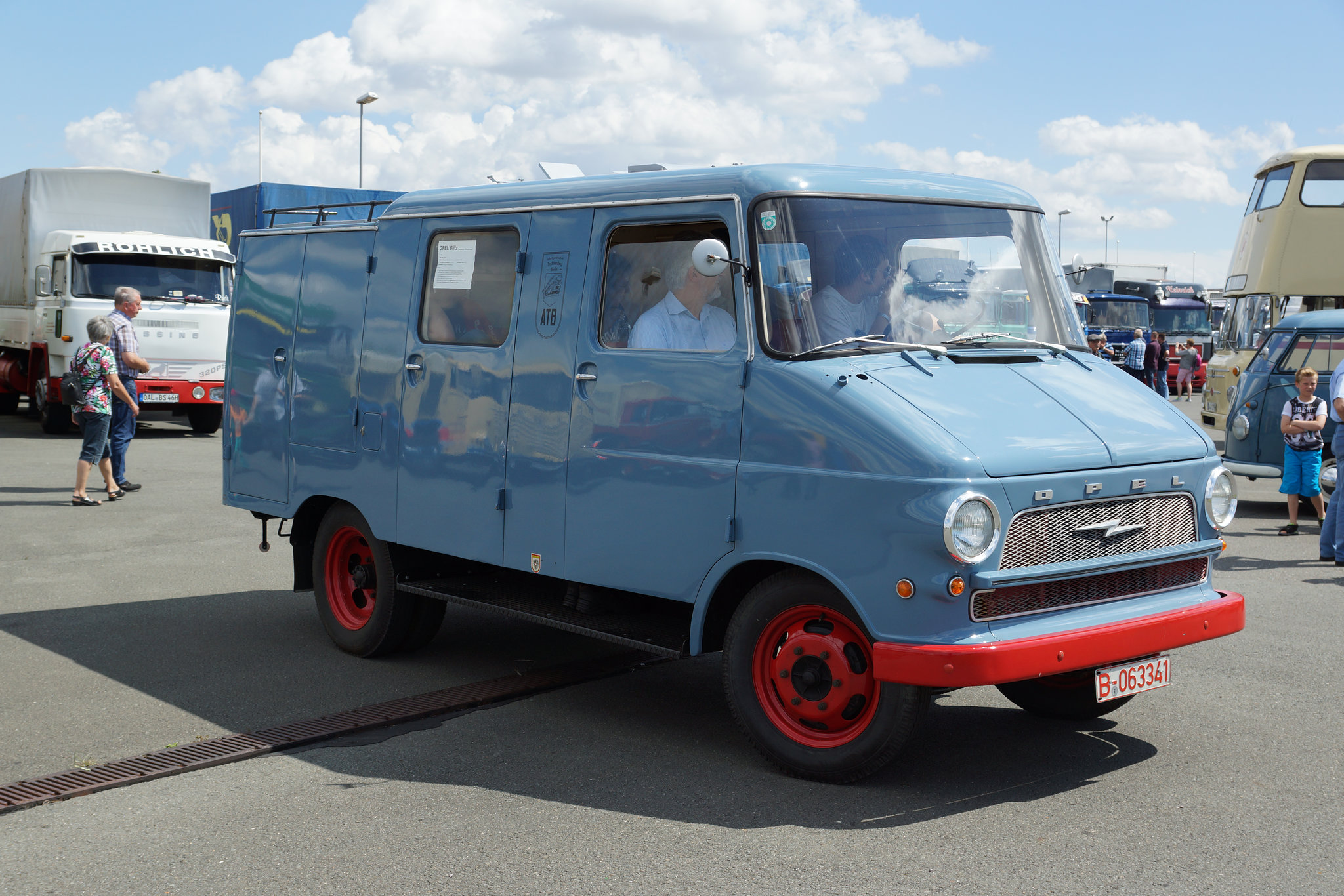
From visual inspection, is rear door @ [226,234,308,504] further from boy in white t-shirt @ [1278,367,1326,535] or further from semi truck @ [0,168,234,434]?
semi truck @ [0,168,234,434]

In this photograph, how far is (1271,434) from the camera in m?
13.8

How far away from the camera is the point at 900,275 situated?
5.48m

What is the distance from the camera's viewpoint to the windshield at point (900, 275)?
17.3 feet

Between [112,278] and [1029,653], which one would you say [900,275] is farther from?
[112,278]

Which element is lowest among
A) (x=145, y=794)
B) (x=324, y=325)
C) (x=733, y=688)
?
(x=145, y=794)

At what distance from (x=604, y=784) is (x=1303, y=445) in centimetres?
919

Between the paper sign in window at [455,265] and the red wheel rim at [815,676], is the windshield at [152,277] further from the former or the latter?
the red wheel rim at [815,676]

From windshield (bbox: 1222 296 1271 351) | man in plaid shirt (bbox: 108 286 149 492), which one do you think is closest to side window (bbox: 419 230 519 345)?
man in plaid shirt (bbox: 108 286 149 492)

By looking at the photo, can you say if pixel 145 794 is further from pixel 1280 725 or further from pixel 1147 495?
pixel 1280 725

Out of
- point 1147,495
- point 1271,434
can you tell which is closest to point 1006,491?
point 1147,495

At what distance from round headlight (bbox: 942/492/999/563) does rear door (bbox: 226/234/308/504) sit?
447cm

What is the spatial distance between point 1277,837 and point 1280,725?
5.14 feet

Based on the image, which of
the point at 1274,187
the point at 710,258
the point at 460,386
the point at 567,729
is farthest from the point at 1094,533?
the point at 1274,187

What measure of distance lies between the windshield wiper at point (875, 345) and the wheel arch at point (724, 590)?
828 mm
